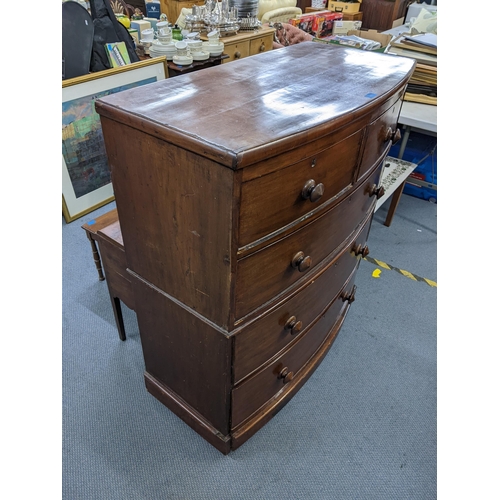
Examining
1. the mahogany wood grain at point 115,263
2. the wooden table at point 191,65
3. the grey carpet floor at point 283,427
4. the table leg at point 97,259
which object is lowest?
the grey carpet floor at point 283,427

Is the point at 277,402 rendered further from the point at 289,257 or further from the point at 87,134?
the point at 87,134

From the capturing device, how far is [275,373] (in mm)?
1380

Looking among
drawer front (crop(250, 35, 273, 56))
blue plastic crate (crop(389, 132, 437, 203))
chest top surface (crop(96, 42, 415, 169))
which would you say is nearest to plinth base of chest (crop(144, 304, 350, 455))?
chest top surface (crop(96, 42, 415, 169))

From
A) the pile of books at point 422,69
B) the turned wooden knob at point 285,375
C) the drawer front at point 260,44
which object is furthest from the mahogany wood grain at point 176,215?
the drawer front at point 260,44

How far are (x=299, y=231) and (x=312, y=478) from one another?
3.19 feet

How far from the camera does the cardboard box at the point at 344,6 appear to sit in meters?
5.86

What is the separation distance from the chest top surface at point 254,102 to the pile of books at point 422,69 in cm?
155

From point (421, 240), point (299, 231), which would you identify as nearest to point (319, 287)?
point (299, 231)

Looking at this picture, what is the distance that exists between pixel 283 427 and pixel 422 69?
2.43 m

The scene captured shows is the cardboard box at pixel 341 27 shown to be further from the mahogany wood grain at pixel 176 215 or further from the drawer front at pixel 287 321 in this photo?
the mahogany wood grain at pixel 176 215

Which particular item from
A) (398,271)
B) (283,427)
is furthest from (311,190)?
(398,271)

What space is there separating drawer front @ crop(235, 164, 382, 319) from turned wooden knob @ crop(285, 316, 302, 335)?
0.50ft

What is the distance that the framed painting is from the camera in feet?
7.78

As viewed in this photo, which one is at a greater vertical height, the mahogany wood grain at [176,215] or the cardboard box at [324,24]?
the cardboard box at [324,24]
